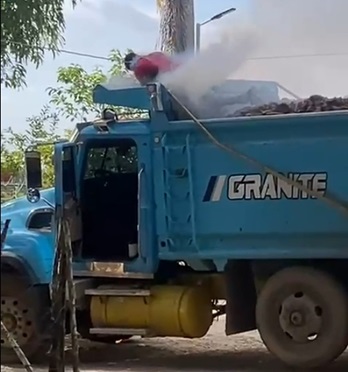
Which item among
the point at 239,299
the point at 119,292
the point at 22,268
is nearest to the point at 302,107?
the point at 239,299

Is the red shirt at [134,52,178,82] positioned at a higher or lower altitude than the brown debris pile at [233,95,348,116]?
higher

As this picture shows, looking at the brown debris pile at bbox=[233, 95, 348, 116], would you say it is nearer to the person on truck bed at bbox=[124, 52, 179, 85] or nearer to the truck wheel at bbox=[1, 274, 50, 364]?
the person on truck bed at bbox=[124, 52, 179, 85]

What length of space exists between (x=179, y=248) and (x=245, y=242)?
64 centimetres

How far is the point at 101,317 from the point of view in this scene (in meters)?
9.95

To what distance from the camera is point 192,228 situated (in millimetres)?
9453

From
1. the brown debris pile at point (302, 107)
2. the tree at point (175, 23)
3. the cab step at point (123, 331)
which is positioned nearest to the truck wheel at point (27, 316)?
the cab step at point (123, 331)

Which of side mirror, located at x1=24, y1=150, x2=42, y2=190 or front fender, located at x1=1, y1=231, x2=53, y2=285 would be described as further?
side mirror, located at x1=24, y1=150, x2=42, y2=190

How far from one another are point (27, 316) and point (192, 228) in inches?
67.3

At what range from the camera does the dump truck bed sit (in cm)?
904

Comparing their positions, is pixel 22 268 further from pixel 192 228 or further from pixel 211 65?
pixel 211 65

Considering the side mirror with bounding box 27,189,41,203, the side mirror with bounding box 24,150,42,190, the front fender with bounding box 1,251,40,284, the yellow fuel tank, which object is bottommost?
the yellow fuel tank

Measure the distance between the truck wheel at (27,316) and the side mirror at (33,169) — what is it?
980 mm

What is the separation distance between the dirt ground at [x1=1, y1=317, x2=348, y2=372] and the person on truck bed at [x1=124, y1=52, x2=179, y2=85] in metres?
2.67

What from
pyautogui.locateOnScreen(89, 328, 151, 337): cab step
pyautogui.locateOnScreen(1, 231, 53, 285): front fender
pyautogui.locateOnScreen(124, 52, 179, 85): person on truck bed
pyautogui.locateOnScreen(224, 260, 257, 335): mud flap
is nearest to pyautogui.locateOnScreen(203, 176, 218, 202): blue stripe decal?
pyautogui.locateOnScreen(224, 260, 257, 335): mud flap
